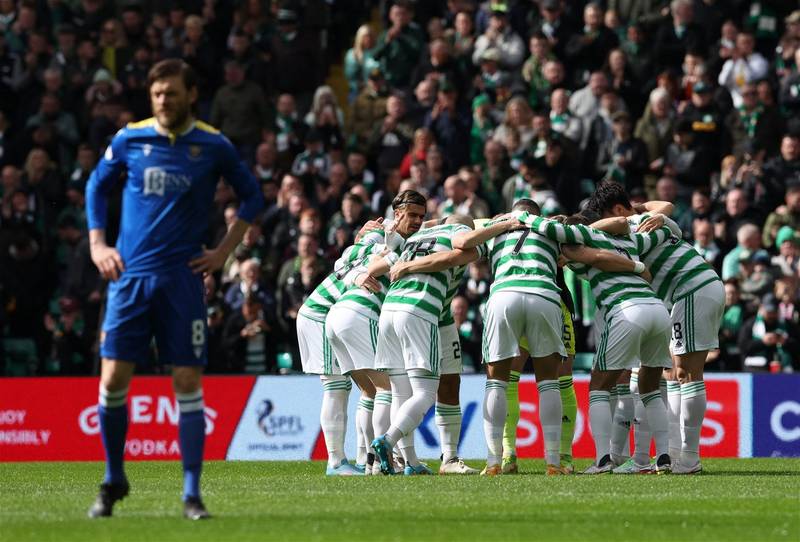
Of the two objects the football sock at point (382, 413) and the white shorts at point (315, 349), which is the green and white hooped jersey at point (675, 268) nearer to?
the football sock at point (382, 413)

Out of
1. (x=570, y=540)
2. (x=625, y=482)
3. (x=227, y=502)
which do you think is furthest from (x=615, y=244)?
(x=570, y=540)

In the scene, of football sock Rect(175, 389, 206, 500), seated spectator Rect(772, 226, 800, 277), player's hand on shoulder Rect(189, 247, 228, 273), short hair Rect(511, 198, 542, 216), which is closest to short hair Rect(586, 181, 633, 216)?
short hair Rect(511, 198, 542, 216)

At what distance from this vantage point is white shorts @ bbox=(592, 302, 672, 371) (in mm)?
12680

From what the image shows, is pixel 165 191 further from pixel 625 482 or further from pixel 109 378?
pixel 625 482

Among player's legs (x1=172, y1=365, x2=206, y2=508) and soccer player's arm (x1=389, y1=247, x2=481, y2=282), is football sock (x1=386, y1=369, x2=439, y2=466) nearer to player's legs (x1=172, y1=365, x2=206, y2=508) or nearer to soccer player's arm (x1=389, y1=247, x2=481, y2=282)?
soccer player's arm (x1=389, y1=247, x2=481, y2=282)

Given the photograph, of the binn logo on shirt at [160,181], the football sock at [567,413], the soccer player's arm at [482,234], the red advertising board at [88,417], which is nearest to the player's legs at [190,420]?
the binn logo on shirt at [160,181]

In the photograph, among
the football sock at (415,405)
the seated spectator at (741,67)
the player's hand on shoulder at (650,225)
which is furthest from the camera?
the seated spectator at (741,67)

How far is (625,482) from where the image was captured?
1170 cm

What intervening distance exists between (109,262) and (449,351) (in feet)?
16.4

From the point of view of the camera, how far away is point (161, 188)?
9.00 meters

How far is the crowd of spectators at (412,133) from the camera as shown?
65.3 feet

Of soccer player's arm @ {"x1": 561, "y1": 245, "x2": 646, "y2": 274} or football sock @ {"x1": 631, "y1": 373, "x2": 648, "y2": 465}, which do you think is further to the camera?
football sock @ {"x1": 631, "y1": 373, "x2": 648, "y2": 465}

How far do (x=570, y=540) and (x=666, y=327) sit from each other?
16.5ft

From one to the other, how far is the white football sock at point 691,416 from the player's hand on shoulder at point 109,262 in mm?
5952
